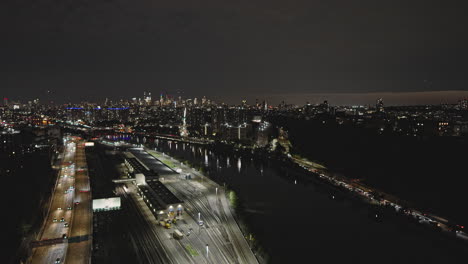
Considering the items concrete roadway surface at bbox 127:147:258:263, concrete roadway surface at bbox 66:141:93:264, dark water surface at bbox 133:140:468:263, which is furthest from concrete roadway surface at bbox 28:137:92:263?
dark water surface at bbox 133:140:468:263

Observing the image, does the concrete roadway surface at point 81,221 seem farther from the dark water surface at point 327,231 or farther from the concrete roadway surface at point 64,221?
the dark water surface at point 327,231

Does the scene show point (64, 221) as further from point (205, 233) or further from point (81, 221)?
point (205, 233)

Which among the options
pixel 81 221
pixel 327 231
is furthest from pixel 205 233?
pixel 327 231

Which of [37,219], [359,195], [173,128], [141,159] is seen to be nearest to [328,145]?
[359,195]

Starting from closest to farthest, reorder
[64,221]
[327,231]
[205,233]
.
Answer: [205,233] → [64,221] → [327,231]

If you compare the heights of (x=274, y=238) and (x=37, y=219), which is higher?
(x=37, y=219)

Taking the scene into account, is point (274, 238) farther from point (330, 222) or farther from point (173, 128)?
point (173, 128)

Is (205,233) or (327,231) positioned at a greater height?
(205,233)

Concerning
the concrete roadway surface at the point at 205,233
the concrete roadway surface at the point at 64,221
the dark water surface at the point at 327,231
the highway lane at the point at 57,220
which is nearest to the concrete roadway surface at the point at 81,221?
the concrete roadway surface at the point at 64,221
